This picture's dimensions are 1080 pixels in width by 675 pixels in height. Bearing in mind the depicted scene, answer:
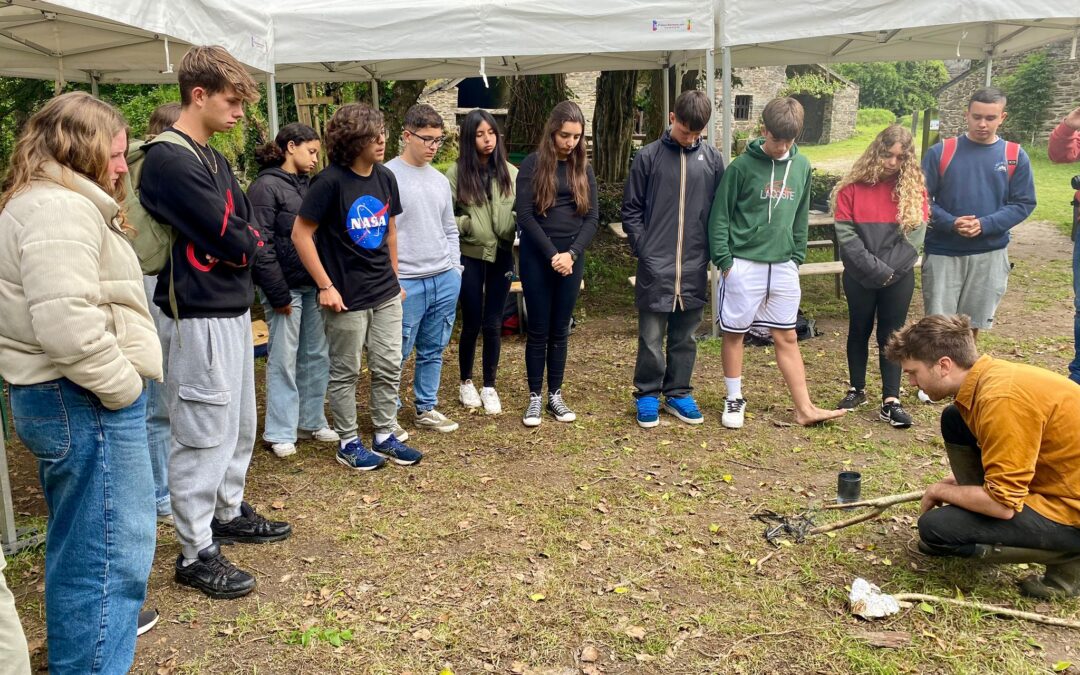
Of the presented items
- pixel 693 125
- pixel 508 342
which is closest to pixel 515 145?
pixel 508 342

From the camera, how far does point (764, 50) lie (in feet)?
27.1

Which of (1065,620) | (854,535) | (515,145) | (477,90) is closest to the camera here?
(1065,620)

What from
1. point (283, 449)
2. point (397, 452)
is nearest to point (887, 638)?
point (397, 452)

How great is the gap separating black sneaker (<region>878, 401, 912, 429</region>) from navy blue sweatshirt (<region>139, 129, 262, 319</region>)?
3.68m

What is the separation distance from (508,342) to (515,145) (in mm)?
5465

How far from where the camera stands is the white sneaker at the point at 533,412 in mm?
5043

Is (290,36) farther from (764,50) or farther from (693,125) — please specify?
(764,50)

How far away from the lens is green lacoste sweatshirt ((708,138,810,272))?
467cm

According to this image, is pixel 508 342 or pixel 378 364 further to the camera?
pixel 508 342

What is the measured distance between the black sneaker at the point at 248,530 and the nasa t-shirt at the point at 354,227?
1091mm

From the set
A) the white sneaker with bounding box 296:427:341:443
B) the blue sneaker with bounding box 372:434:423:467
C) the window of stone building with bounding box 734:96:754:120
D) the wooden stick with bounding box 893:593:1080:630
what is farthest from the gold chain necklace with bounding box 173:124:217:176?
the window of stone building with bounding box 734:96:754:120

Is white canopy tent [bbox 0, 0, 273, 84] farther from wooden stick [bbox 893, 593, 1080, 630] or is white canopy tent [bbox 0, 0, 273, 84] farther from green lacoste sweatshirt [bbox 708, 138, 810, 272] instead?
wooden stick [bbox 893, 593, 1080, 630]

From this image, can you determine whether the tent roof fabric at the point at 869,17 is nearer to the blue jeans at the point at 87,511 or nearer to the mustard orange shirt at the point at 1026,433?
the mustard orange shirt at the point at 1026,433

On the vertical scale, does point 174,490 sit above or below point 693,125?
below
